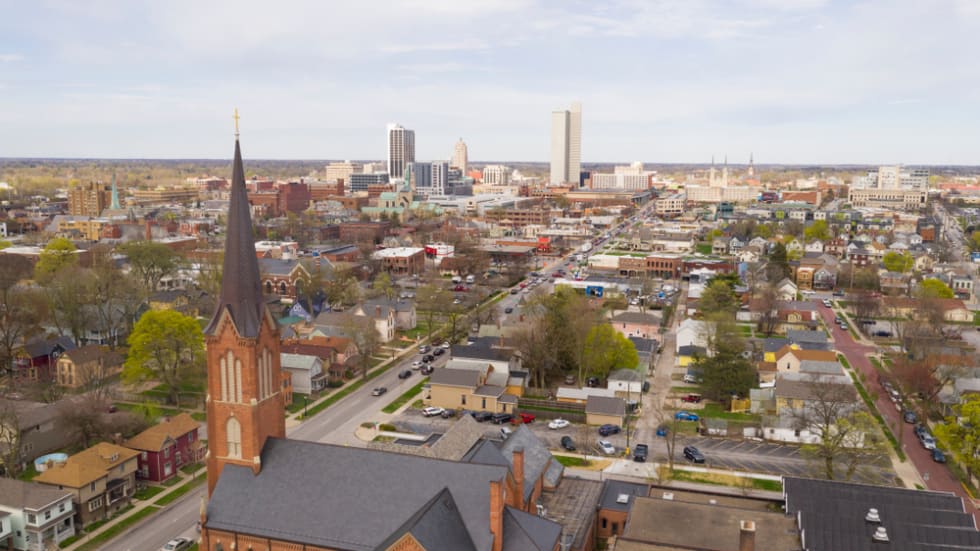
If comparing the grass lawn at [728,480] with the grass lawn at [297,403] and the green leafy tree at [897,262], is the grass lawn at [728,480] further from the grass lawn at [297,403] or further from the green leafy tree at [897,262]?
the green leafy tree at [897,262]

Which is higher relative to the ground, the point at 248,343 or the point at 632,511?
the point at 248,343

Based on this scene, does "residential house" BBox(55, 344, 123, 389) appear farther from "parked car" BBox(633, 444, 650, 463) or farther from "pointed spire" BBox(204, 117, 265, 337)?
"parked car" BBox(633, 444, 650, 463)

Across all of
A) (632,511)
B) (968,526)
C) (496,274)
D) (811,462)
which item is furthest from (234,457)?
(496,274)

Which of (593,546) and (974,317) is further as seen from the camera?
(974,317)

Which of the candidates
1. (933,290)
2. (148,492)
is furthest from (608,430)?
(933,290)

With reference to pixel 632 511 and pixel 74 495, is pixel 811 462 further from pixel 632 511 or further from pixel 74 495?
pixel 74 495
